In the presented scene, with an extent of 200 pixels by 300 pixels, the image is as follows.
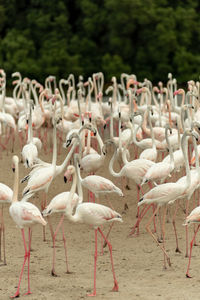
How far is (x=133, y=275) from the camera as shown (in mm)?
6738

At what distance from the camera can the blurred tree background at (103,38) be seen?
71.9 feet


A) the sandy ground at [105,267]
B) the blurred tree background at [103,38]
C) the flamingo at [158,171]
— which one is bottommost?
the sandy ground at [105,267]

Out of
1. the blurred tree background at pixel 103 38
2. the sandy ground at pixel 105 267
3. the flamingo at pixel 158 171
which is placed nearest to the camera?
the sandy ground at pixel 105 267

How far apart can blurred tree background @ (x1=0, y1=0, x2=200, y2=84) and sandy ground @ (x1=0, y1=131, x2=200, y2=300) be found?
44.7ft

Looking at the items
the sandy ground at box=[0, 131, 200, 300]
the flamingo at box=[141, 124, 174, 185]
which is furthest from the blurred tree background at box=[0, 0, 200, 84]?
the flamingo at box=[141, 124, 174, 185]

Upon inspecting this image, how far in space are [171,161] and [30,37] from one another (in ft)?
53.8

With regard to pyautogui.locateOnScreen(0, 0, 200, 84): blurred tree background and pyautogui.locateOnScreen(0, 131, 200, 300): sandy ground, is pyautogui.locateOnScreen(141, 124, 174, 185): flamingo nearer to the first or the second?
pyautogui.locateOnScreen(0, 131, 200, 300): sandy ground

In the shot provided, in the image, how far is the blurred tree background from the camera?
71.9 feet

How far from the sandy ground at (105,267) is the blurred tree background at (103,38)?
44.7 ft

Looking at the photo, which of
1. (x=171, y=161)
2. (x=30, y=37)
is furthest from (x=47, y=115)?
(x=30, y=37)

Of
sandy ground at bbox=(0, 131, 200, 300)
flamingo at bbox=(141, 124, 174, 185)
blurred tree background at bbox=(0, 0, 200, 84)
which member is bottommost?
sandy ground at bbox=(0, 131, 200, 300)

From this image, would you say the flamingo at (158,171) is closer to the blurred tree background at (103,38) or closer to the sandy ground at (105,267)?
the sandy ground at (105,267)

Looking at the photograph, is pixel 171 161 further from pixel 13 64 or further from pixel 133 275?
pixel 13 64

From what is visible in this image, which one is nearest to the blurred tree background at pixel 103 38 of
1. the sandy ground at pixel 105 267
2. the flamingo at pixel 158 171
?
the sandy ground at pixel 105 267
